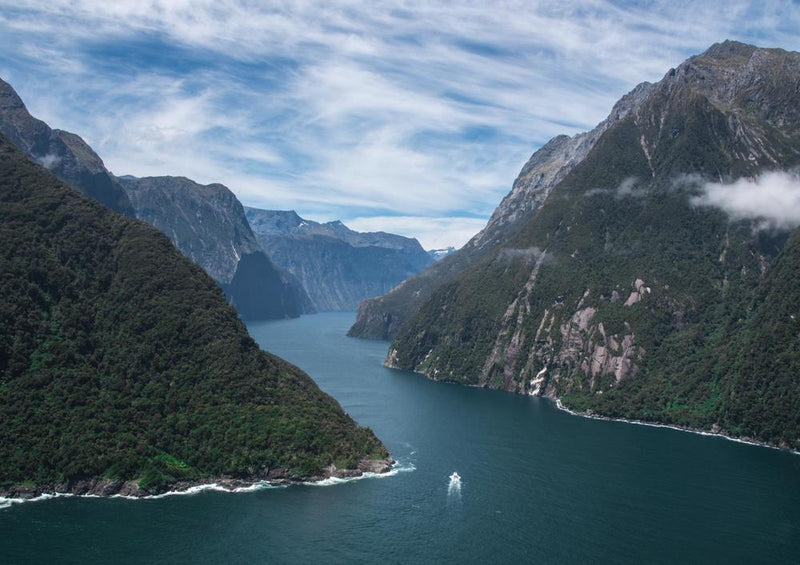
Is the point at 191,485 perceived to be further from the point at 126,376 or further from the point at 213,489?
the point at 126,376

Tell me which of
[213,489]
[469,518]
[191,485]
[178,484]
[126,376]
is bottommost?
[213,489]

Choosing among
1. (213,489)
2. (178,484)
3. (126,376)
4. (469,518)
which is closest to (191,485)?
(178,484)

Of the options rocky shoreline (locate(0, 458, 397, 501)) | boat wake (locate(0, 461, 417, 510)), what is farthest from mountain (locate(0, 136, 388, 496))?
boat wake (locate(0, 461, 417, 510))

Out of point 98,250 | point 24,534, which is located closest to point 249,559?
point 24,534

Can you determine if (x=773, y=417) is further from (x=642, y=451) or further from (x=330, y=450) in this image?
(x=330, y=450)

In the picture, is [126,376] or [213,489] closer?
[213,489]

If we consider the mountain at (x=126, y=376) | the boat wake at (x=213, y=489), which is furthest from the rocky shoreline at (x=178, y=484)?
the mountain at (x=126, y=376)

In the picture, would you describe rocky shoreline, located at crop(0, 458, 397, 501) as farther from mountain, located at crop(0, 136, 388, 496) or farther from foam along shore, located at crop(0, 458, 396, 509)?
mountain, located at crop(0, 136, 388, 496)
